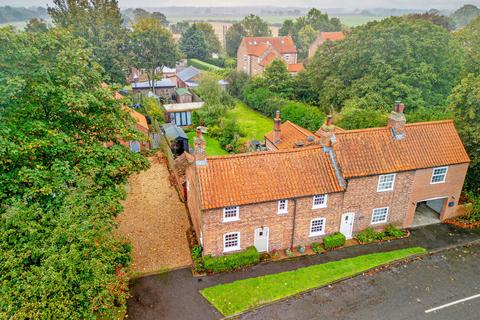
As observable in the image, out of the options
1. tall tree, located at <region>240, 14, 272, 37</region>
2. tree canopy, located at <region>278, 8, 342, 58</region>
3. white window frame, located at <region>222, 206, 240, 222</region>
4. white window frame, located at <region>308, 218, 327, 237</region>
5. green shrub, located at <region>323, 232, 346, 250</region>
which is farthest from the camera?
tall tree, located at <region>240, 14, 272, 37</region>

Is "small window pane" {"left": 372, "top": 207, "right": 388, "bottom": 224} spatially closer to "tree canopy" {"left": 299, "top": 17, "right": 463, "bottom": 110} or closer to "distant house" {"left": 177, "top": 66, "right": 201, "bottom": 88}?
"tree canopy" {"left": 299, "top": 17, "right": 463, "bottom": 110}

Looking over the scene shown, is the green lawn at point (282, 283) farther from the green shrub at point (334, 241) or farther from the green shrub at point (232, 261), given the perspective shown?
the green shrub at point (334, 241)

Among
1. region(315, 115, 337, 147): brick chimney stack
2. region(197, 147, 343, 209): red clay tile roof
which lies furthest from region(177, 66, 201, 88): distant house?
region(197, 147, 343, 209): red clay tile roof

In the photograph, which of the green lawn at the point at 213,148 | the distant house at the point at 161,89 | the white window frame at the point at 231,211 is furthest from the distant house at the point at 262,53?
the white window frame at the point at 231,211

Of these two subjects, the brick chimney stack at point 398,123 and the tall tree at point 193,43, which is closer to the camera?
the brick chimney stack at point 398,123

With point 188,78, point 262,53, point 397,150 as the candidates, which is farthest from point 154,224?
point 262,53

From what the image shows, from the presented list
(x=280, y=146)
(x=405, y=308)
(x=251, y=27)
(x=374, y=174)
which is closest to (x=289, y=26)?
(x=251, y=27)

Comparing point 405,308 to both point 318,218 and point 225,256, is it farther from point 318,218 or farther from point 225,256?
point 225,256
